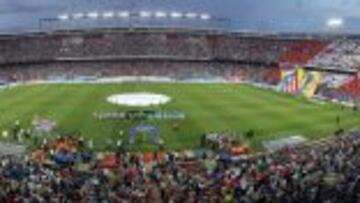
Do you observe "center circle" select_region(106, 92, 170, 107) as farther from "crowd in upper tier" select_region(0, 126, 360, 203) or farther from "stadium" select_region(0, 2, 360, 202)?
"crowd in upper tier" select_region(0, 126, 360, 203)

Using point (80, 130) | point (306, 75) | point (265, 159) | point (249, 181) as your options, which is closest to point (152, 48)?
point (306, 75)

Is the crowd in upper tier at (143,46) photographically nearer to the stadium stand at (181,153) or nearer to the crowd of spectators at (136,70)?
the stadium stand at (181,153)

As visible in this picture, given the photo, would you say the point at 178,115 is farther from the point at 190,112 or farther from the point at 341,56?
the point at 341,56

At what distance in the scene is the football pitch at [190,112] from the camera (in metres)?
57.6

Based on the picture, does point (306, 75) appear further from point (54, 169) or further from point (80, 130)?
point (54, 169)

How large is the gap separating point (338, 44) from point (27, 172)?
241 ft

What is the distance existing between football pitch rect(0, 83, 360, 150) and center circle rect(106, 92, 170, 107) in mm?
989

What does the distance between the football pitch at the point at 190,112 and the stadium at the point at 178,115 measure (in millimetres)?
163

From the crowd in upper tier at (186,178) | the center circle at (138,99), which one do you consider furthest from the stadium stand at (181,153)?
the center circle at (138,99)

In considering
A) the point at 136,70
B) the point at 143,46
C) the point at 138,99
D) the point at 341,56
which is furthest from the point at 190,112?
the point at 143,46

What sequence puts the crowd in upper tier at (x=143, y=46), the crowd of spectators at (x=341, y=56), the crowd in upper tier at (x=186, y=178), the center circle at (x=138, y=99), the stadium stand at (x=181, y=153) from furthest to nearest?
the crowd in upper tier at (x=143, y=46)
the crowd of spectators at (x=341, y=56)
the center circle at (x=138, y=99)
the stadium stand at (x=181, y=153)
the crowd in upper tier at (x=186, y=178)

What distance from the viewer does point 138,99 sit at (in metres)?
74.9

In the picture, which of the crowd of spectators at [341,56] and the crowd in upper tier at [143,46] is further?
the crowd in upper tier at [143,46]

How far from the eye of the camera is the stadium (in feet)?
104
